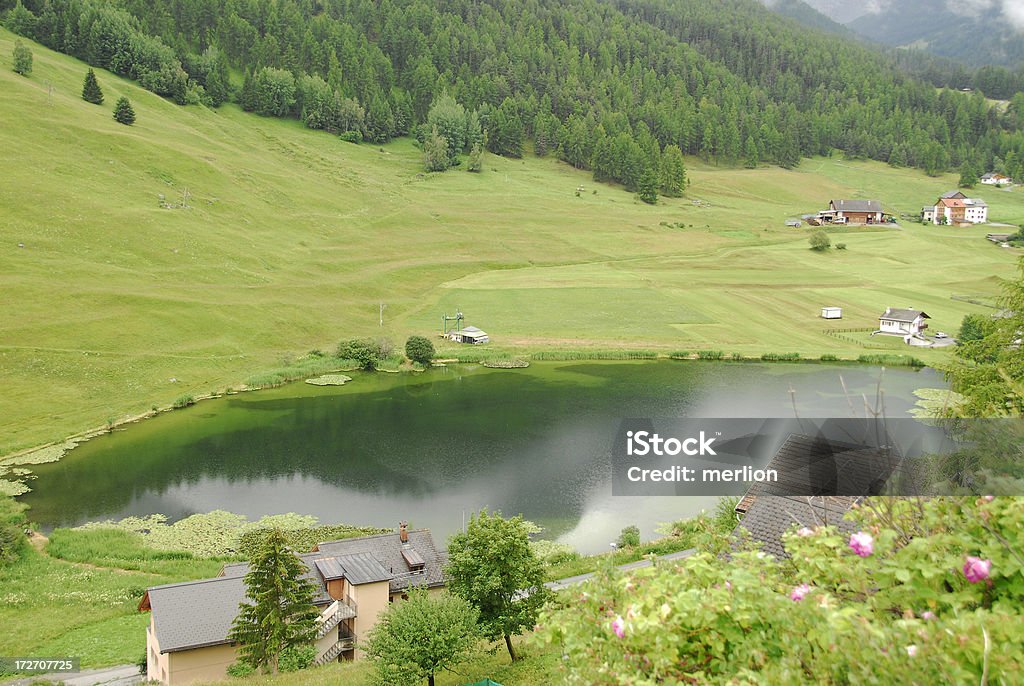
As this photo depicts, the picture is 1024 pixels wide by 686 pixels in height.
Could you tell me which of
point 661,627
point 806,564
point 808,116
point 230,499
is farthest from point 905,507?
point 808,116

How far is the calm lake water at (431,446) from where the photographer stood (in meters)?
36.1

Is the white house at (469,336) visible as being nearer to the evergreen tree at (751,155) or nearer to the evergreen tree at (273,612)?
the evergreen tree at (273,612)

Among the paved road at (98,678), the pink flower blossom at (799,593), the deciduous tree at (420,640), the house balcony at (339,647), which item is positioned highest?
the pink flower blossom at (799,593)

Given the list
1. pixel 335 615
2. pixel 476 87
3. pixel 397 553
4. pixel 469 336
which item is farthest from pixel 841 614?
pixel 476 87

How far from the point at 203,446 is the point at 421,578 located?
78.3 feet

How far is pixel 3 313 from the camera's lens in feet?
180

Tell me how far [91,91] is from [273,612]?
337ft

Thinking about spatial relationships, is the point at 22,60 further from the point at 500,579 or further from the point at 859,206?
the point at 859,206

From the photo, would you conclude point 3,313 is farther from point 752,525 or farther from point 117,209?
point 752,525

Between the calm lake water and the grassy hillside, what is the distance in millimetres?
6326

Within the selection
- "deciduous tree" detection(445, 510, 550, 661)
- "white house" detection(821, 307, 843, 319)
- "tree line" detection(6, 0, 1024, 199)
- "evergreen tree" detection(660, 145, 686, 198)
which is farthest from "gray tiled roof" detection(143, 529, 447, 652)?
"evergreen tree" detection(660, 145, 686, 198)

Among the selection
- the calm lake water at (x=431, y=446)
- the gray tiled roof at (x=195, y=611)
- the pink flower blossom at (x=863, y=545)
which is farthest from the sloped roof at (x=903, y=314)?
the pink flower blossom at (x=863, y=545)

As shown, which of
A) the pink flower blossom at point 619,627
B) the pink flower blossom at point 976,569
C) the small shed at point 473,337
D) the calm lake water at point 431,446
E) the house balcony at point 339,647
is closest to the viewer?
the pink flower blossom at point 976,569

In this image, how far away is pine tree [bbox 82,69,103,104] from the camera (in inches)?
3922
